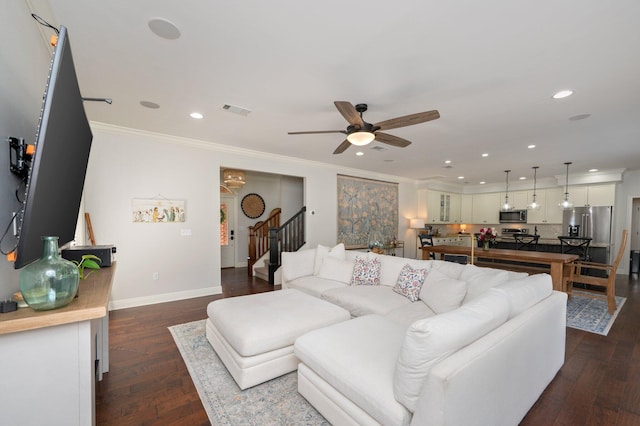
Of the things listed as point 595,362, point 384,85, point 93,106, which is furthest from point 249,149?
point 595,362

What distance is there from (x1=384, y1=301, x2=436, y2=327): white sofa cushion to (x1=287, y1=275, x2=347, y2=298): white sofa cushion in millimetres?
1032

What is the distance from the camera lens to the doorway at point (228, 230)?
7.33 meters

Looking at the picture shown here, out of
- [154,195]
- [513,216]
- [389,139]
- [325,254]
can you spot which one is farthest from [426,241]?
[154,195]

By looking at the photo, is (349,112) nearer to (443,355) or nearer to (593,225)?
(443,355)

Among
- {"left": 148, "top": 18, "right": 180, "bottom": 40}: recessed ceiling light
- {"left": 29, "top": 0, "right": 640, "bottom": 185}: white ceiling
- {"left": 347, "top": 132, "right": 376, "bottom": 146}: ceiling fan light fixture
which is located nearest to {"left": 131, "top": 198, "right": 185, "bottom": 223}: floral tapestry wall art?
{"left": 29, "top": 0, "right": 640, "bottom": 185}: white ceiling

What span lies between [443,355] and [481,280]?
157 cm

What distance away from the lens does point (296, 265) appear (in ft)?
13.7

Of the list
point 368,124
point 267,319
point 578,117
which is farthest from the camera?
point 578,117

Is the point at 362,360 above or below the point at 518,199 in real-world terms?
below

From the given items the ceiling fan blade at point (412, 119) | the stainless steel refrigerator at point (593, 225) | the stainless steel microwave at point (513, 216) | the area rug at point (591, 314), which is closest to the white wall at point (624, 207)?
the stainless steel refrigerator at point (593, 225)

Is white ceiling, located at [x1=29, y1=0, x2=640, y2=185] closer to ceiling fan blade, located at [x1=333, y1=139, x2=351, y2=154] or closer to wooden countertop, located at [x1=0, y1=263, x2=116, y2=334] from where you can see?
ceiling fan blade, located at [x1=333, y1=139, x2=351, y2=154]

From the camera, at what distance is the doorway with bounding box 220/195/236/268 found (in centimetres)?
733

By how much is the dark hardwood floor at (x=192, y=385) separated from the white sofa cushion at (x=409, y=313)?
95 centimetres

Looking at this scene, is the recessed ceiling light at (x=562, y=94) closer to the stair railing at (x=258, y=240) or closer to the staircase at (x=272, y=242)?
the staircase at (x=272, y=242)
